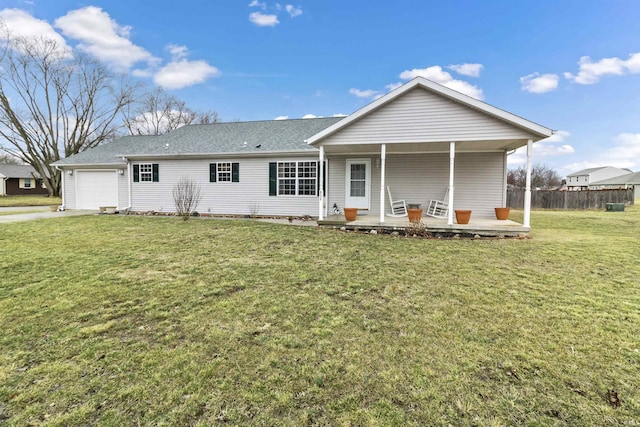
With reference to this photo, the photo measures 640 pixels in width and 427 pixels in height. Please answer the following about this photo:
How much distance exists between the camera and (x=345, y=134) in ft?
31.9

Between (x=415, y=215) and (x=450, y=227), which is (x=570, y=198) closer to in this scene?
(x=450, y=227)

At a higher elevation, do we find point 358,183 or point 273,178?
point 273,178

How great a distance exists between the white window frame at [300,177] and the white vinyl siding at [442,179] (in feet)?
4.06

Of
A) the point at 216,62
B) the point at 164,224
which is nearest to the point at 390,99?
the point at 164,224

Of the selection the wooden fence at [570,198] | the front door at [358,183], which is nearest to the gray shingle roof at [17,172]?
the front door at [358,183]

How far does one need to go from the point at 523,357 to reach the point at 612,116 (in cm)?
2228

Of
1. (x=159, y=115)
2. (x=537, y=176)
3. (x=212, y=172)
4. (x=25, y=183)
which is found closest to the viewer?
(x=212, y=172)

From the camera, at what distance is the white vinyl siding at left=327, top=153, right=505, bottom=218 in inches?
431

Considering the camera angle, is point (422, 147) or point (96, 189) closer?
point (422, 147)

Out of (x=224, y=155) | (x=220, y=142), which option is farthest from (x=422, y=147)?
(x=220, y=142)

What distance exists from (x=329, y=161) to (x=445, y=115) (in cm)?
458

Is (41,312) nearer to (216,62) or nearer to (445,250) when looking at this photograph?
(445,250)

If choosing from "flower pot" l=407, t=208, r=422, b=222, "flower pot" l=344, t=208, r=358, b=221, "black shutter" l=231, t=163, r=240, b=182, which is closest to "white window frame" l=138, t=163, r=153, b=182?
"black shutter" l=231, t=163, r=240, b=182

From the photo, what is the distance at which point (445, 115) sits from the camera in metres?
8.95
